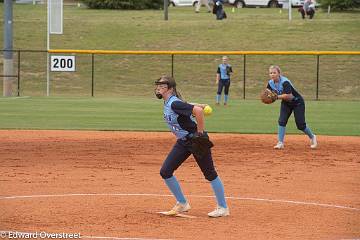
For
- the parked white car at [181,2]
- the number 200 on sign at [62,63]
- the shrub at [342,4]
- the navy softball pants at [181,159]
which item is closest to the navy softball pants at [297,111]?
the navy softball pants at [181,159]

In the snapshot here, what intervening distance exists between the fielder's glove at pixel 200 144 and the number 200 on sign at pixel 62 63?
25383 mm

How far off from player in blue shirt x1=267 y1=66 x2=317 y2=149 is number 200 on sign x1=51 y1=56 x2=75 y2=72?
1798 centimetres

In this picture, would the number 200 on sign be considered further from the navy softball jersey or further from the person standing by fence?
the person standing by fence

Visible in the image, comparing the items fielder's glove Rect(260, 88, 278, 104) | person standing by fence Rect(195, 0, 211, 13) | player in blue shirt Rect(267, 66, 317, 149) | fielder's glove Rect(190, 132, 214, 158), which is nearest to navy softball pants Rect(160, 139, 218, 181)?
fielder's glove Rect(190, 132, 214, 158)

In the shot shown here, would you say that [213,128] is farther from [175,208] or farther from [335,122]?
[175,208]

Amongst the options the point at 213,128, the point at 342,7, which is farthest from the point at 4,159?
the point at 342,7

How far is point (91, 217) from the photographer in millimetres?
10953

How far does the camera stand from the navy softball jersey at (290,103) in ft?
59.6

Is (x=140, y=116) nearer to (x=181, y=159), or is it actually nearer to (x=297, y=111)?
(x=297, y=111)

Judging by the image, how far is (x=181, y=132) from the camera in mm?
11031

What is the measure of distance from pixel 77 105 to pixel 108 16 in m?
26.6

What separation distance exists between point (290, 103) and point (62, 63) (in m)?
19.0

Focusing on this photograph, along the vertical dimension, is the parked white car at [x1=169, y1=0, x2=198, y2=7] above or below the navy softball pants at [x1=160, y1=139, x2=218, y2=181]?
above

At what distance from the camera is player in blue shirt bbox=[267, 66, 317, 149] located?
18078mm
